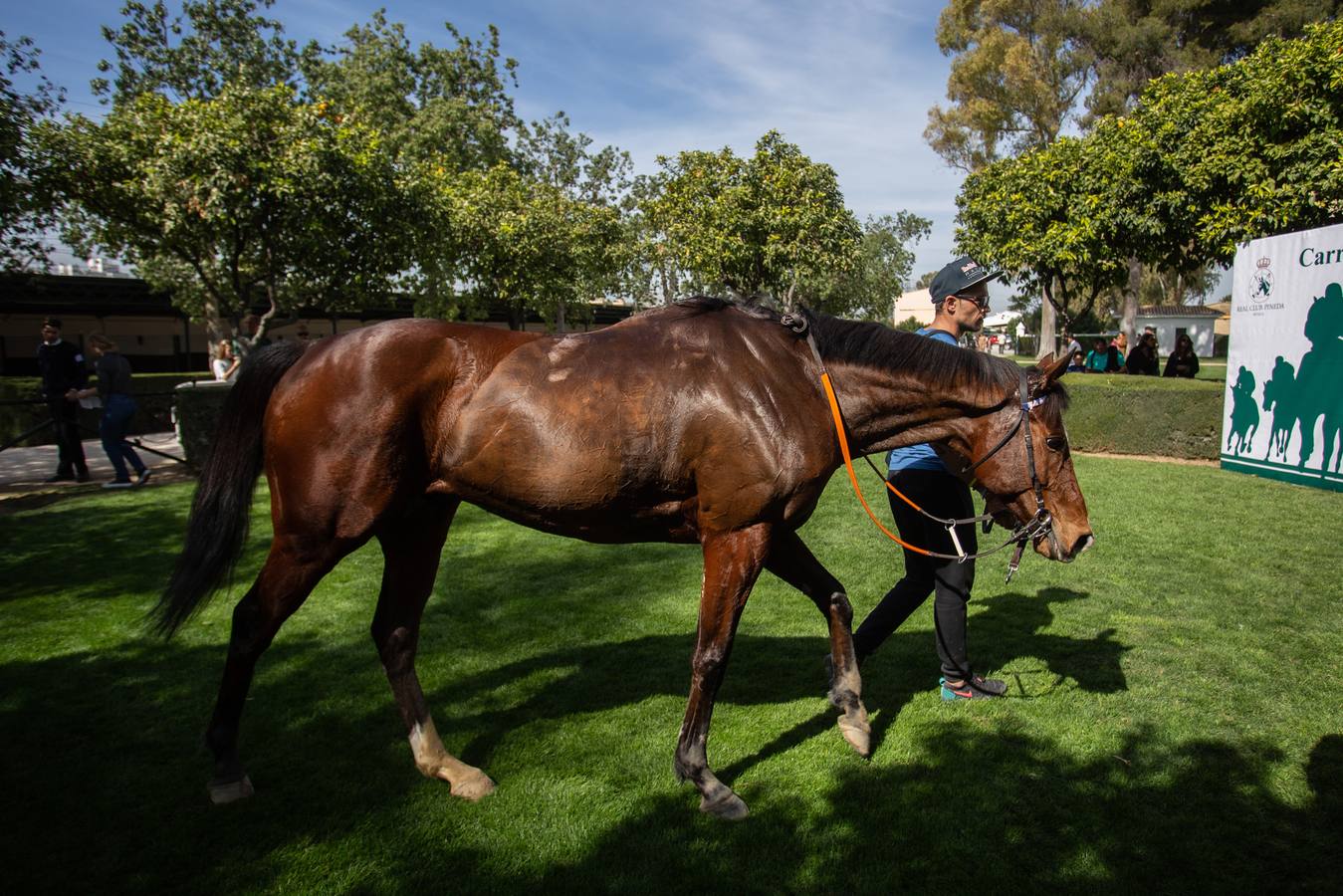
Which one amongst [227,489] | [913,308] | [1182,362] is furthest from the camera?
[913,308]

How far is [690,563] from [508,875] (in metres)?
4.02

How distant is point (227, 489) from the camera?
11.3 ft

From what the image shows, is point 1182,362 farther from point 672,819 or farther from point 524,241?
point 524,241

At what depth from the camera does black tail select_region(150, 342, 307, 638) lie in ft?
11.1

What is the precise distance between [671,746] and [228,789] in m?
1.89

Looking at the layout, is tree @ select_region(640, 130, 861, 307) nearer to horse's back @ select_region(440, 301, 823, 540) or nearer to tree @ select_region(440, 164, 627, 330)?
tree @ select_region(440, 164, 627, 330)

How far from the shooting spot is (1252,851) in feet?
9.11

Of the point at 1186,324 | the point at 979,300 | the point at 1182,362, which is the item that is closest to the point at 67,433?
the point at 979,300

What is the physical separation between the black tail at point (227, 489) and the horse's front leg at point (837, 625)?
97.4 inches

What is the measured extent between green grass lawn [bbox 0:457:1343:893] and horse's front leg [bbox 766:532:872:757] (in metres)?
0.16

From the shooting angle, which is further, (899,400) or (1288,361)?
(1288,361)

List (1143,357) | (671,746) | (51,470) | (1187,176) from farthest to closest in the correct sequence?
(1143,357)
(1187,176)
(51,470)
(671,746)

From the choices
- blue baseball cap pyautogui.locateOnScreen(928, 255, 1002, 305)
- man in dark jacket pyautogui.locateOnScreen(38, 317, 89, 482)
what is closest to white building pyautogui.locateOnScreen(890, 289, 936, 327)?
man in dark jacket pyautogui.locateOnScreen(38, 317, 89, 482)

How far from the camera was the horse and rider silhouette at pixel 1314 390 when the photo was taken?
9.05 m
